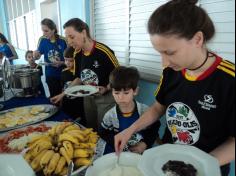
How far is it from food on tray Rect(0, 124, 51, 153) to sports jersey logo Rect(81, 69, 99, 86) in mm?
678

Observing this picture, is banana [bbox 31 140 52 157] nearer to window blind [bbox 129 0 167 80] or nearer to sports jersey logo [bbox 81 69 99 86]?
sports jersey logo [bbox 81 69 99 86]

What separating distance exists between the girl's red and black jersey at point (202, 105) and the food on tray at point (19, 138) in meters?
0.66

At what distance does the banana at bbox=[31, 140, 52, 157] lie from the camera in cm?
91

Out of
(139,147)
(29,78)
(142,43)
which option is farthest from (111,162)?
(142,43)

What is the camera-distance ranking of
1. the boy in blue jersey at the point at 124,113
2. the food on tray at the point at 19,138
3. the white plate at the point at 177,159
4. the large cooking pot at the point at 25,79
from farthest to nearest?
the large cooking pot at the point at 25,79 < the boy in blue jersey at the point at 124,113 < the food on tray at the point at 19,138 < the white plate at the point at 177,159

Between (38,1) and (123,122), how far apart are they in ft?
13.7

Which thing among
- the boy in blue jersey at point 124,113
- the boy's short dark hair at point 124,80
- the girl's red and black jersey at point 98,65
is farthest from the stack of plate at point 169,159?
the girl's red and black jersey at point 98,65

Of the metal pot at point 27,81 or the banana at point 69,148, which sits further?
the metal pot at point 27,81

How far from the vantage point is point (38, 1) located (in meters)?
4.70

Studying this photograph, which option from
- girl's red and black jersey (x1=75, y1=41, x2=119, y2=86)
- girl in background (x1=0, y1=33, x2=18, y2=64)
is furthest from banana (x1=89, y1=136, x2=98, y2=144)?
girl in background (x1=0, y1=33, x2=18, y2=64)

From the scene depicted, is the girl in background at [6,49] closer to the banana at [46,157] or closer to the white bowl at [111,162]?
the banana at [46,157]

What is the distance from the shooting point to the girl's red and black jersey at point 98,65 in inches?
73.7

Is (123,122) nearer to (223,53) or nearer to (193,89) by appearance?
(193,89)

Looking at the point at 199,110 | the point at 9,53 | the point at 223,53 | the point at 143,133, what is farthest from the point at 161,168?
the point at 9,53
